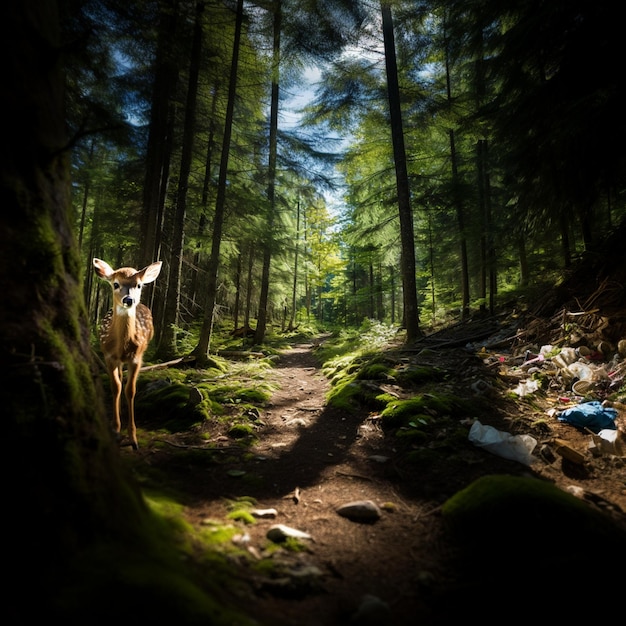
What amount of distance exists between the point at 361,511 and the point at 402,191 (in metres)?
9.91

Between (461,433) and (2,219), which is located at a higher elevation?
(2,219)

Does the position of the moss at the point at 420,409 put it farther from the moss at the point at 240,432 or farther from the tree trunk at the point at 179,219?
the tree trunk at the point at 179,219

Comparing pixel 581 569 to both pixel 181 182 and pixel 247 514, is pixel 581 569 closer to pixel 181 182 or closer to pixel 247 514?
pixel 247 514

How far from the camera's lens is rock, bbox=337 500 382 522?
2549mm

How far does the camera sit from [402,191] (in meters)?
10.2

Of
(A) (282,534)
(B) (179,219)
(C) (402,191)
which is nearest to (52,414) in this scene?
(A) (282,534)

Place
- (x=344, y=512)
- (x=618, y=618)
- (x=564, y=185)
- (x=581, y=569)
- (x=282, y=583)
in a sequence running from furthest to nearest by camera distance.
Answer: (x=564, y=185) → (x=344, y=512) → (x=282, y=583) → (x=581, y=569) → (x=618, y=618)

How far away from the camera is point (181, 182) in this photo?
8945 millimetres

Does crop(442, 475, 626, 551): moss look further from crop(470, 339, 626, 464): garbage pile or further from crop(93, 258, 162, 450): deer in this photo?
crop(93, 258, 162, 450): deer

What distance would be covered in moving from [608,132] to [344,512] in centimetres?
735

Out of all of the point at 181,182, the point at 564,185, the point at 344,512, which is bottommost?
the point at 344,512

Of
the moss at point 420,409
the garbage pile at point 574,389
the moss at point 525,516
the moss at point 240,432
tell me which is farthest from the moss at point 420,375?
the moss at point 525,516

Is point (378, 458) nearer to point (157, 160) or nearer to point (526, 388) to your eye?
point (526, 388)

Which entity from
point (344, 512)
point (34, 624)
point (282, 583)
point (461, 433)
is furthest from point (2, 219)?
point (461, 433)
